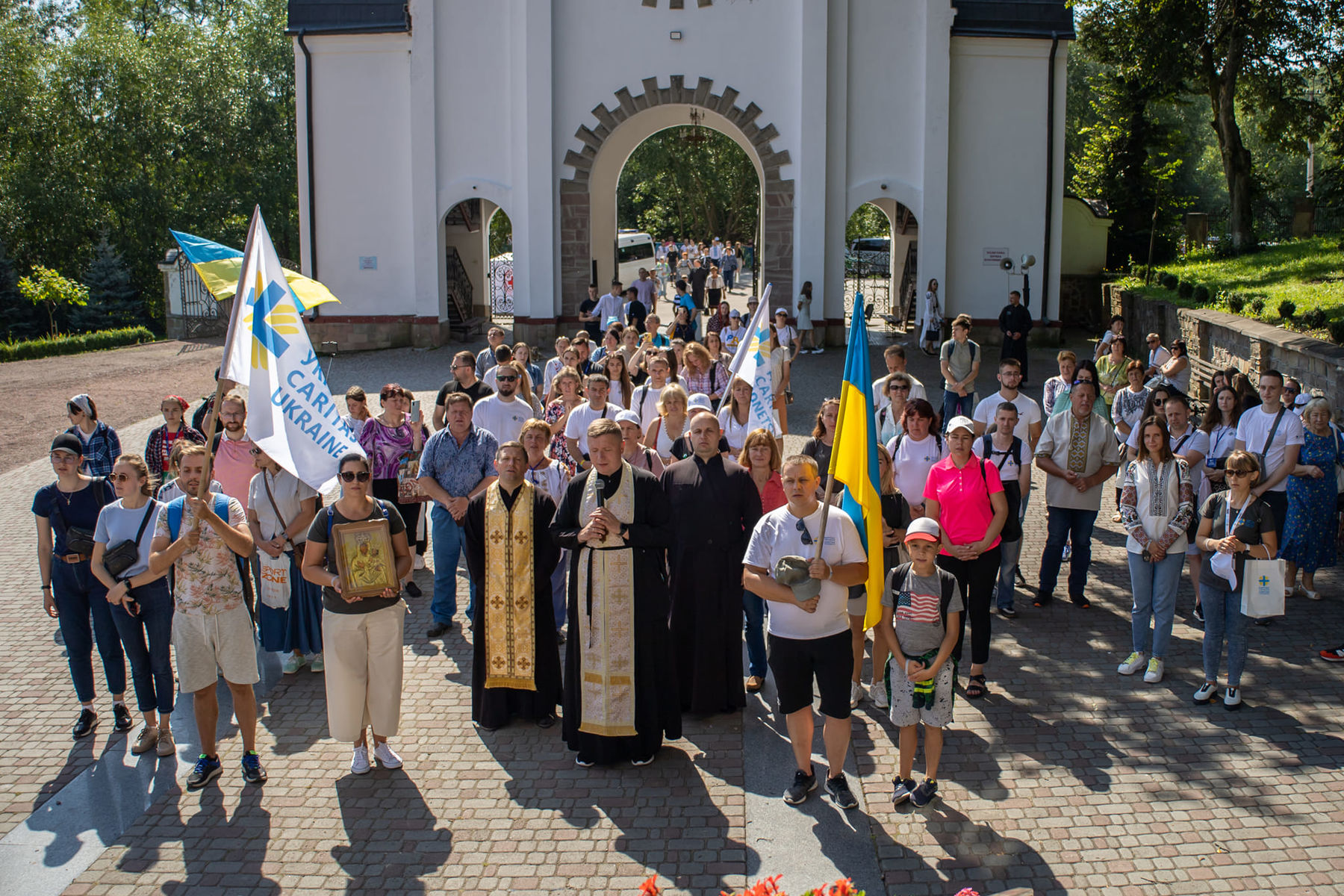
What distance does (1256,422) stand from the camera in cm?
905

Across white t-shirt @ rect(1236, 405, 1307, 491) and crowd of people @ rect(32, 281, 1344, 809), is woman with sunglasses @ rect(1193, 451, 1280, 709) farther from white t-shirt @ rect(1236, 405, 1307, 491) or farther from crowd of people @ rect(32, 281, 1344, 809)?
white t-shirt @ rect(1236, 405, 1307, 491)

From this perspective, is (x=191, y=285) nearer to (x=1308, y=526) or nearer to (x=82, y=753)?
(x=82, y=753)

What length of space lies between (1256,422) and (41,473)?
1376 centimetres

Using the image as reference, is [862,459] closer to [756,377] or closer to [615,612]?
[615,612]

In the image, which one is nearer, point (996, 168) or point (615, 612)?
point (615, 612)

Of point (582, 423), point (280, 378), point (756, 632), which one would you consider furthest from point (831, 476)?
point (582, 423)

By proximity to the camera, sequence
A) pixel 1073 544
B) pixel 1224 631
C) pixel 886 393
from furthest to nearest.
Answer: pixel 886 393
pixel 1073 544
pixel 1224 631

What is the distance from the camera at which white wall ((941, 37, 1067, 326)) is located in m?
23.8

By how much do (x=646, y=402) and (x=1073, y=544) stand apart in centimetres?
376

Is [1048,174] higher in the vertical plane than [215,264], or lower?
higher

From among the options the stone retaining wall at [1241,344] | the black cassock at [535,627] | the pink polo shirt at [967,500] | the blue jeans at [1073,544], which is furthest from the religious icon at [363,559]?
the stone retaining wall at [1241,344]

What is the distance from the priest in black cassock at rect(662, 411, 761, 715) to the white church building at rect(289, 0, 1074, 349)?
17.1m

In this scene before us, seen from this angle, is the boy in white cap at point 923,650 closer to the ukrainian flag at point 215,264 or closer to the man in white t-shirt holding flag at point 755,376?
the man in white t-shirt holding flag at point 755,376

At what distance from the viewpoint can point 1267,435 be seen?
29.4ft
